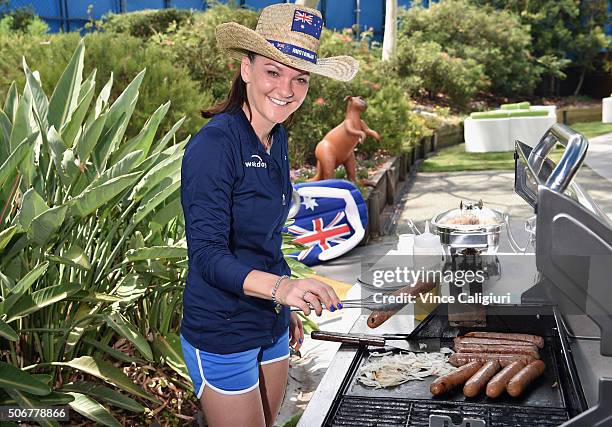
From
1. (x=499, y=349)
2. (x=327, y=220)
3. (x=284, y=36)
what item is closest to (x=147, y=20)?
(x=327, y=220)

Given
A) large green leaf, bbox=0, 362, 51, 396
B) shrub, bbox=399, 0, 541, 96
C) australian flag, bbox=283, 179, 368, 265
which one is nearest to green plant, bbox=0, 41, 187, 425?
large green leaf, bbox=0, 362, 51, 396

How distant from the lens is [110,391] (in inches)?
114

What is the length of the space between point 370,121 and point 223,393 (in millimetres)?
10003

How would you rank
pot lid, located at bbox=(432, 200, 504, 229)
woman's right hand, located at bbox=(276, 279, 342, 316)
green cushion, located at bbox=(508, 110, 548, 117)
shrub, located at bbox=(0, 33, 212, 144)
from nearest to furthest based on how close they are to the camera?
woman's right hand, located at bbox=(276, 279, 342, 316), pot lid, located at bbox=(432, 200, 504, 229), shrub, located at bbox=(0, 33, 212, 144), green cushion, located at bbox=(508, 110, 548, 117)

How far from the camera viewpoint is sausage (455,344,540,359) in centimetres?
258

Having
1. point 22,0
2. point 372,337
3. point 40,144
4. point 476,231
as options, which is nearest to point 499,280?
point 476,231

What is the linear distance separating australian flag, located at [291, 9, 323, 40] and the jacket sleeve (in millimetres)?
438

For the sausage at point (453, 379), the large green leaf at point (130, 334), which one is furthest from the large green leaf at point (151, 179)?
the sausage at point (453, 379)

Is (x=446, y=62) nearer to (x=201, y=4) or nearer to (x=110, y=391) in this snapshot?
(x=201, y=4)

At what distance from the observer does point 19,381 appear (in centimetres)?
258

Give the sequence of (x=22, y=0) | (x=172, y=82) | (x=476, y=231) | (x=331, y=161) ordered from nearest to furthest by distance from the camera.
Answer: (x=476, y=231) → (x=172, y=82) → (x=331, y=161) → (x=22, y=0)

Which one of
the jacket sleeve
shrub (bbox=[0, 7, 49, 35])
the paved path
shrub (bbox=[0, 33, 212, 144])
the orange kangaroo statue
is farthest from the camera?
shrub (bbox=[0, 7, 49, 35])

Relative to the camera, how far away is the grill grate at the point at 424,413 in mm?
2205

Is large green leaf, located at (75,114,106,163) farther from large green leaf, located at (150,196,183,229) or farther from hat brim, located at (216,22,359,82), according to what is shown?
hat brim, located at (216,22,359,82)
